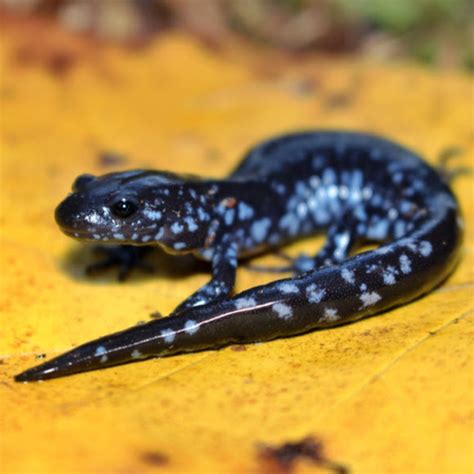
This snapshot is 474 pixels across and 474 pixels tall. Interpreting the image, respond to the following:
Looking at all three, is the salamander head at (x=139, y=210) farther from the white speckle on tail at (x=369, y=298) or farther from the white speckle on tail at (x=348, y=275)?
the white speckle on tail at (x=369, y=298)

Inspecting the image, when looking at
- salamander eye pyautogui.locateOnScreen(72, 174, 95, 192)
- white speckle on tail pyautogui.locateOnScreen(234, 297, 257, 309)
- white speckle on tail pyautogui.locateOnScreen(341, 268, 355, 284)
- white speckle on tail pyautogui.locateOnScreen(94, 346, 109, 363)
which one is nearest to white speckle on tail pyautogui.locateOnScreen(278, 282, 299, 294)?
white speckle on tail pyautogui.locateOnScreen(234, 297, 257, 309)

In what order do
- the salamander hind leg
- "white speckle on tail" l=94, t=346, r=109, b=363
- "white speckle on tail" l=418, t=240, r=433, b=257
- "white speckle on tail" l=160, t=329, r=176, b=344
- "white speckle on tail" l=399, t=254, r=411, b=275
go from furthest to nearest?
the salamander hind leg
"white speckle on tail" l=418, t=240, r=433, b=257
"white speckle on tail" l=399, t=254, r=411, b=275
"white speckle on tail" l=160, t=329, r=176, b=344
"white speckle on tail" l=94, t=346, r=109, b=363

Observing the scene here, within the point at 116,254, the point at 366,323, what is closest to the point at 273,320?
the point at 366,323

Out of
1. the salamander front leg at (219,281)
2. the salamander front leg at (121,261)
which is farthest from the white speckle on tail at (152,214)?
the salamander front leg at (219,281)

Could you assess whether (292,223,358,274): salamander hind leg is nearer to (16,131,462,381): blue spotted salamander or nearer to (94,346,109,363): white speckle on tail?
(16,131,462,381): blue spotted salamander

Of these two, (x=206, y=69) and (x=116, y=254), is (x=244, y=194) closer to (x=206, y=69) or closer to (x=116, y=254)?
(x=116, y=254)
